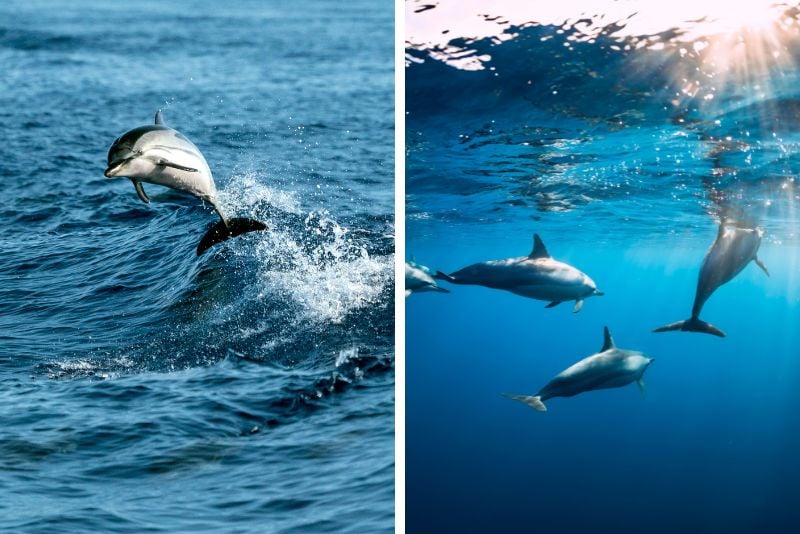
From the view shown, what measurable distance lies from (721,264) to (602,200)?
0.95 meters

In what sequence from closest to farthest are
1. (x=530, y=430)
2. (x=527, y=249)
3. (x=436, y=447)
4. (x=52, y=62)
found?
(x=436, y=447)
(x=527, y=249)
(x=530, y=430)
(x=52, y=62)

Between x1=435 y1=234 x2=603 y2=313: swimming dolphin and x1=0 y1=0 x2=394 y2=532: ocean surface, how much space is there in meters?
1.16

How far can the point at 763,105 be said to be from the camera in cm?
492

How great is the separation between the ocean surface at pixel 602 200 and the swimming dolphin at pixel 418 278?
6cm

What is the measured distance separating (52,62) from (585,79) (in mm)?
14737

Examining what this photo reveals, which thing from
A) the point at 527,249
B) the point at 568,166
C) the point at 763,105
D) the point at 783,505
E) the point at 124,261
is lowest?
the point at 783,505

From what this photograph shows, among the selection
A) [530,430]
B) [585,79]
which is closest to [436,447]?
[530,430]

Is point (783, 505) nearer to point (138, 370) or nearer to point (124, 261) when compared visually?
point (138, 370)

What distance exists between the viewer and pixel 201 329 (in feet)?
22.7

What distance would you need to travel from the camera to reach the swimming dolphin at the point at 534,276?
18.0 ft

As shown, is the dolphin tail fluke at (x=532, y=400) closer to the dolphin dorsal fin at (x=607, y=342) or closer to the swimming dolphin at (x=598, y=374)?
the swimming dolphin at (x=598, y=374)

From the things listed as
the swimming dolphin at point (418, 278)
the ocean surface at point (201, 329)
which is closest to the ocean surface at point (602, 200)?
the swimming dolphin at point (418, 278)

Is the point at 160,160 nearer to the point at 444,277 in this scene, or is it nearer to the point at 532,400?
the point at 444,277

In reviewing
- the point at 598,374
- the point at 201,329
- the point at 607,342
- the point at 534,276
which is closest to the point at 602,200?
the point at 534,276
